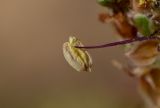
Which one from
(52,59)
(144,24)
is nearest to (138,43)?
(144,24)

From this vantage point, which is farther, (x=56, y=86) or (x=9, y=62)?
(x=9, y=62)

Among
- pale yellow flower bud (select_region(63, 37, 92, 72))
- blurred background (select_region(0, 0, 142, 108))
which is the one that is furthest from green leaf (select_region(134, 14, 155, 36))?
blurred background (select_region(0, 0, 142, 108))

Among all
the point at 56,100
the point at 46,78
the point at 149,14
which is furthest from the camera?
the point at 46,78

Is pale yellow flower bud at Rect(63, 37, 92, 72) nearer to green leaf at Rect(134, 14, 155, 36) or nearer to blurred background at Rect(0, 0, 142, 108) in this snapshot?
green leaf at Rect(134, 14, 155, 36)

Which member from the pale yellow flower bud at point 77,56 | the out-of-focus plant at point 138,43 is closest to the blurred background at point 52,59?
the out-of-focus plant at point 138,43

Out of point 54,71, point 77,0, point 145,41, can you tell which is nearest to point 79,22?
point 77,0

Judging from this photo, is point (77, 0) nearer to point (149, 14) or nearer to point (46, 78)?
point (46, 78)

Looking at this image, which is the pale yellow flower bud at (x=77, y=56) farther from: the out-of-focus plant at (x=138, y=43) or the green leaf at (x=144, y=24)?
the green leaf at (x=144, y=24)
